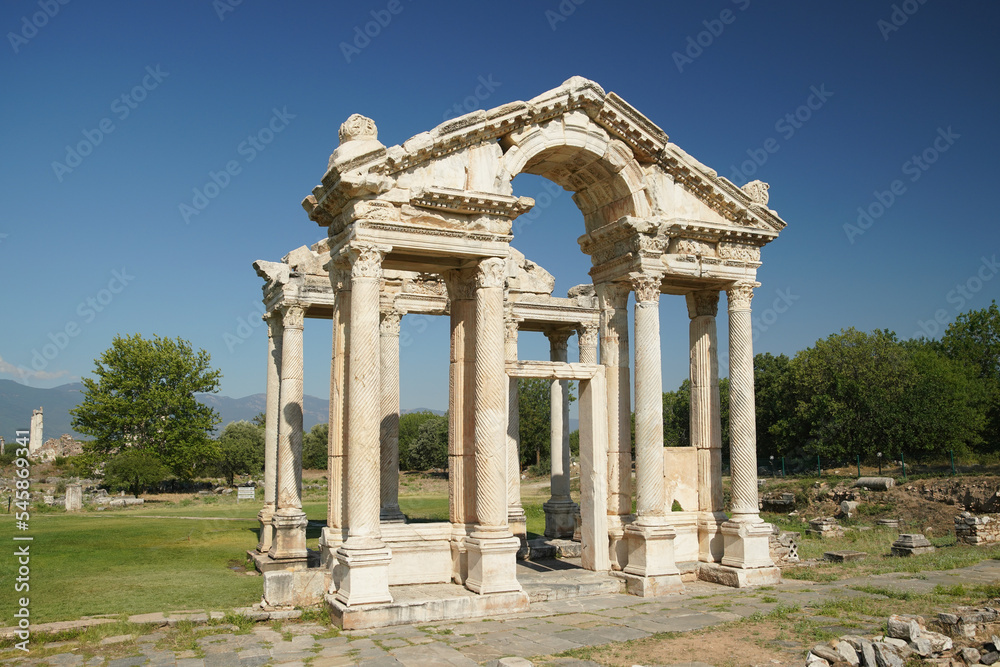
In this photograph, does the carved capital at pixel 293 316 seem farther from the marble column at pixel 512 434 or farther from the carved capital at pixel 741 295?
the carved capital at pixel 741 295

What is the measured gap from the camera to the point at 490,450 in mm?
13164

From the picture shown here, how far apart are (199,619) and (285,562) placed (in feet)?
23.8

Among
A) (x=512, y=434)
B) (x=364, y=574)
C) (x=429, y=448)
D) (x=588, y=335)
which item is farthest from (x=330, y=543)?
(x=429, y=448)

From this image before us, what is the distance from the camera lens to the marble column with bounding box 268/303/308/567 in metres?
18.6

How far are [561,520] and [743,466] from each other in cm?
831

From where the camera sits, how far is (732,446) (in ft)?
52.2

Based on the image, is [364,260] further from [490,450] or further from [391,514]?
[391,514]

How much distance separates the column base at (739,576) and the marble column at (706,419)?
1.86 ft

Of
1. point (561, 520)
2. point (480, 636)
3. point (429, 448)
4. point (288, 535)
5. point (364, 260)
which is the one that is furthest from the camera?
point (429, 448)

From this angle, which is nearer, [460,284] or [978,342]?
[460,284]

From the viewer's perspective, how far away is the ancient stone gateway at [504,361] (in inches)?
493

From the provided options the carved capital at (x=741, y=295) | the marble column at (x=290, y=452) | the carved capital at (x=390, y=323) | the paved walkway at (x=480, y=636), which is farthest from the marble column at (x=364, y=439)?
the carved capital at (x=741, y=295)

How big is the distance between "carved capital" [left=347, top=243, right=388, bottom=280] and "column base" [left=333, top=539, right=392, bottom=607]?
14.5 ft

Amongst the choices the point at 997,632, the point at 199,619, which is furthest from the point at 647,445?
the point at 199,619
